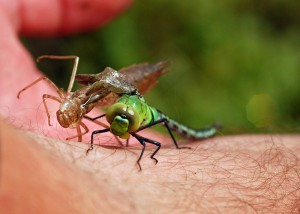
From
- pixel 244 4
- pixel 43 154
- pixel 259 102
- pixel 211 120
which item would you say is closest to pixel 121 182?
pixel 43 154

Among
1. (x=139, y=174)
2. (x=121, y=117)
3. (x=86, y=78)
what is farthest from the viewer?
(x=86, y=78)

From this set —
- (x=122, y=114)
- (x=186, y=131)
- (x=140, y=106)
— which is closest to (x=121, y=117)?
(x=122, y=114)

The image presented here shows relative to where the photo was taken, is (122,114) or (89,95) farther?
(89,95)

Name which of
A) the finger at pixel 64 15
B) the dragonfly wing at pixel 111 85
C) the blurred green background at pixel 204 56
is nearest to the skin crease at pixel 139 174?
the dragonfly wing at pixel 111 85

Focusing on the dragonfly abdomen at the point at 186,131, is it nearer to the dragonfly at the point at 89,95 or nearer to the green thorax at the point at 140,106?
the green thorax at the point at 140,106

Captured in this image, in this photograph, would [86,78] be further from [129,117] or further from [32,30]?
[32,30]

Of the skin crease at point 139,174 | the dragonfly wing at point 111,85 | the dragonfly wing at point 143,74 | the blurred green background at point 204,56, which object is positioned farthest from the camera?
the blurred green background at point 204,56

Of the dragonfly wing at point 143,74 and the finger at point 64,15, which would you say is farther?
the finger at point 64,15
